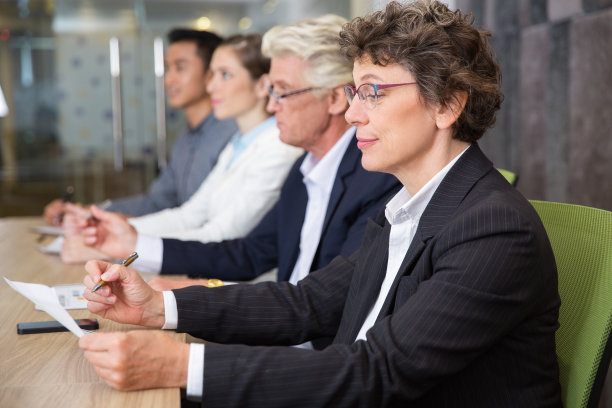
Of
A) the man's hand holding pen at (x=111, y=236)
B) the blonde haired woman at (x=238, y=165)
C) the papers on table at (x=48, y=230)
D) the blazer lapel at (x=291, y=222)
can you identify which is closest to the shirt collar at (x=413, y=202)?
the blazer lapel at (x=291, y=222)

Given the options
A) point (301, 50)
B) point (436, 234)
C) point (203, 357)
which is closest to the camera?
point (203, 357)

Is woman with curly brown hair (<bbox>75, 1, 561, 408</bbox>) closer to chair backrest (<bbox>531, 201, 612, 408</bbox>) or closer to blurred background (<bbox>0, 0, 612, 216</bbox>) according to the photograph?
chair backrest (<bbox>531, 201, 612, 408</bbox>)

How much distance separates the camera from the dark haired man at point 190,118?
3930 millimetres

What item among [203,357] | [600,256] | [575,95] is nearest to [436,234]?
[600,256]

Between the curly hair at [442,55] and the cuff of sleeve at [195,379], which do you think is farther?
the curly hair at [442,55]

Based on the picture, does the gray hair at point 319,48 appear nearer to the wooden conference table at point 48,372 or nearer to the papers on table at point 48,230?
the wooden conference table at point 48,372

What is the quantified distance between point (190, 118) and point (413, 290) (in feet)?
10.2

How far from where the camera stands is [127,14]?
20.8 ft

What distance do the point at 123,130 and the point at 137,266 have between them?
4.33m

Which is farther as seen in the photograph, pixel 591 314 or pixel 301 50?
pixel 301 50

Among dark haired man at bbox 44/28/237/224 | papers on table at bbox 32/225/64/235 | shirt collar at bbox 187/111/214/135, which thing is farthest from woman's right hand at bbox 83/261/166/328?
shirt collar at bbox 187/111/214/135

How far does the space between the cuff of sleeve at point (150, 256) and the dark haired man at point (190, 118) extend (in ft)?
4.95

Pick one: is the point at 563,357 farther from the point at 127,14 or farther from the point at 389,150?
the point at 127,14

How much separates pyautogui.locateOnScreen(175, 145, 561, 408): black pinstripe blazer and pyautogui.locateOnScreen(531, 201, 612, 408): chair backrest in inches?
2.4
